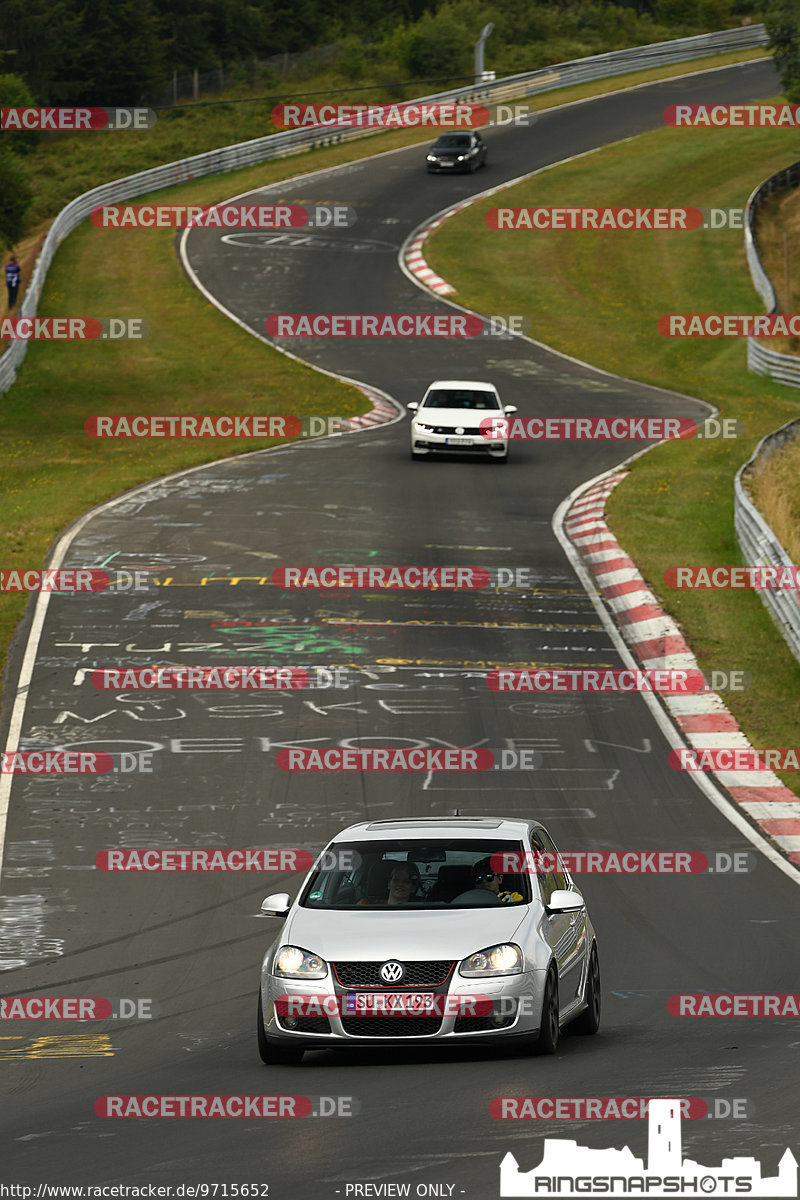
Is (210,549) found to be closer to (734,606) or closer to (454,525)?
(454,525)

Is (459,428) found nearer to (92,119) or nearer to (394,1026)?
(394,1026)

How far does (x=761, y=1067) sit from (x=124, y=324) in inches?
1688

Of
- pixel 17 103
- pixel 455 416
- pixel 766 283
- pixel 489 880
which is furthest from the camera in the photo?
pixel 17 103

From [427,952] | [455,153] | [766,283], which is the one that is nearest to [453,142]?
[455,153]

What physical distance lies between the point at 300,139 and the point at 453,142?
24.3ft

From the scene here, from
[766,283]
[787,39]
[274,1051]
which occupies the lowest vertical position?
[766,283]

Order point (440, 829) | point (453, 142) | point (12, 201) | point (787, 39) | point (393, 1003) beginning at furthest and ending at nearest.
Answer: point (453, 142) → point (12, 201) → point (787, 39) → point (440, 829) → point (393, 1003)

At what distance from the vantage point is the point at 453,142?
66.6 m

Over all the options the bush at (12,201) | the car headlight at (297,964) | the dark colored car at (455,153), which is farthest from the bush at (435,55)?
the car headlight at (297,964)

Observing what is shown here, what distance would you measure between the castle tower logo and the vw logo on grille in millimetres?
1922

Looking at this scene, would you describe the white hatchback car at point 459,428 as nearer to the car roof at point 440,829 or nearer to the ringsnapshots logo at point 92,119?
the car roof at point 440,829

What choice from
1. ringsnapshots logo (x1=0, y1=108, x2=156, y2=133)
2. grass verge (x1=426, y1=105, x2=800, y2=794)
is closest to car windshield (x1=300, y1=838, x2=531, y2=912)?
grass verge (x1=426, y1=105, x2=800, y2=794)

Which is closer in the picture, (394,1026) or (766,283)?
(394,1026)

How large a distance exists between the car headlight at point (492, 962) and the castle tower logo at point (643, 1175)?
1892 mm
